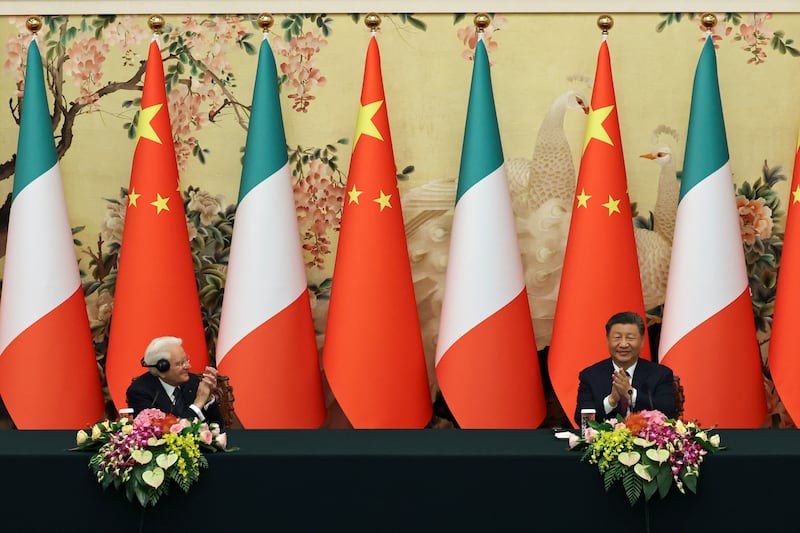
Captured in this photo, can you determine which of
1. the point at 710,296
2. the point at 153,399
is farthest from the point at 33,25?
the point at 710,296

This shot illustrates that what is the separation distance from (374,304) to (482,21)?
1.47 meters

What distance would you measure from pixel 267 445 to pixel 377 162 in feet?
5.49

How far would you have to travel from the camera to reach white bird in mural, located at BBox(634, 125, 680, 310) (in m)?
4.79

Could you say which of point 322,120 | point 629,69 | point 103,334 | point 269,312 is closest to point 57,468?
point 269,312

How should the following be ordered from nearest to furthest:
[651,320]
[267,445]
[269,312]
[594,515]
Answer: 1. [594,515]
2. [267,445]
3. [269,312]
4. [651,320]

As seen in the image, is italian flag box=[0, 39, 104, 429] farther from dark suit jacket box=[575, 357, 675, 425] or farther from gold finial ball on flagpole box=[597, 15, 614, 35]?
gold finial ball on flagpole box=[597, 15, 614, 35]

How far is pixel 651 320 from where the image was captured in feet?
15.8

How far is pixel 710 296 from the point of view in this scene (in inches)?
170

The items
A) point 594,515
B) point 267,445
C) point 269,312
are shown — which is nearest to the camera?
point 594,515

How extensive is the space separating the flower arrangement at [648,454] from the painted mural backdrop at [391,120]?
1.86 metres

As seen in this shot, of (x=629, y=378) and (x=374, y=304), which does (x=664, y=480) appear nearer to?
(x=629, y=378)

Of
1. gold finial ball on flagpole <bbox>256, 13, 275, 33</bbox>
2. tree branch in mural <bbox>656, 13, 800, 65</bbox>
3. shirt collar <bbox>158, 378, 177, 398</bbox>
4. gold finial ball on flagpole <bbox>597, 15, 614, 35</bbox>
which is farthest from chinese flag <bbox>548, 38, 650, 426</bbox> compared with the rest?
shirt collar <bbox>158, 378, 177, 398</bbox>

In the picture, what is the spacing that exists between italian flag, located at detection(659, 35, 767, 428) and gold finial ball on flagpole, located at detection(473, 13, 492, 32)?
1036 millimetres

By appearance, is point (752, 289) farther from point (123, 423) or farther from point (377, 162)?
point (123, 423)
